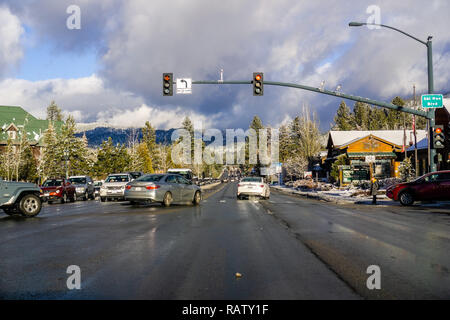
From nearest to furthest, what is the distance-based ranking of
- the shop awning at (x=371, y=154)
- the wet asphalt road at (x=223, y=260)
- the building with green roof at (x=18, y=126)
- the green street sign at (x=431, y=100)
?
the wet asphalt road at (x=223, y=260), the green street sign at (x=431, y=100), the shop awning at (x=371, y=154), the building with green roof at (x=18, y=126)

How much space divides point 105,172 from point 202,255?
55744 millimetres

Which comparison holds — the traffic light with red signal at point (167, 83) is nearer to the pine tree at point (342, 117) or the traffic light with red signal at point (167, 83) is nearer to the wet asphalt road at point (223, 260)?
the wet asphalt road at point (223, 260)

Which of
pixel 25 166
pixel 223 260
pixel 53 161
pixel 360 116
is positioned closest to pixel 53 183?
pixel 25 166

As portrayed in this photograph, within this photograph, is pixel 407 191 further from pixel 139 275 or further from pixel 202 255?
pixel 139 275

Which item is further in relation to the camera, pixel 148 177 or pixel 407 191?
pixel 407 191

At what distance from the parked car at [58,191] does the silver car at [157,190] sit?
8896mm

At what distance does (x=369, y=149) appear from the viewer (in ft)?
182

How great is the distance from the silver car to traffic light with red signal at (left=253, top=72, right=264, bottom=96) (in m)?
6.55

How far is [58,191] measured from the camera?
84.0ft

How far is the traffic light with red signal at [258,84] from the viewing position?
22344 mm

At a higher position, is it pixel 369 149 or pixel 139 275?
pixel 369 149

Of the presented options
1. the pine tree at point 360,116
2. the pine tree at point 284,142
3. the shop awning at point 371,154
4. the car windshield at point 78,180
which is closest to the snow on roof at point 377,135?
the shop awning at point 371,154

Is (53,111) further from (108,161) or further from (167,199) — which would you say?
(167,199)
